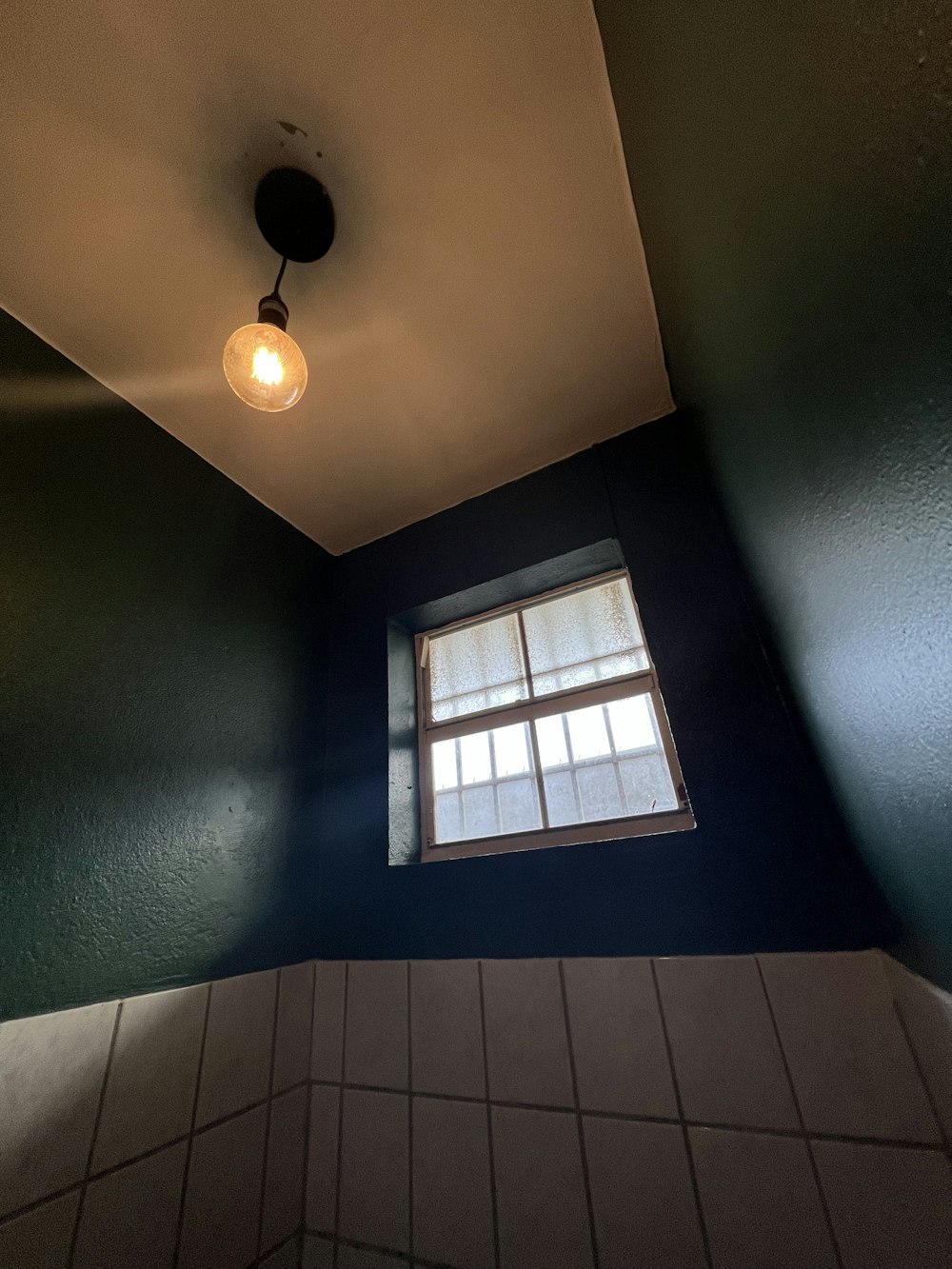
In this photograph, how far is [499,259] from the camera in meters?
1.12

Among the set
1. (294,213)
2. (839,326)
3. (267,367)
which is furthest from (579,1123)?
(294,213)

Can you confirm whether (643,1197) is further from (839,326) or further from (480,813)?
(839,326)

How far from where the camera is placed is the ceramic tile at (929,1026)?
672 millimetres

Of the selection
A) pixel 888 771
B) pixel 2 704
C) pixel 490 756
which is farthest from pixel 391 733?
pixel 888 771

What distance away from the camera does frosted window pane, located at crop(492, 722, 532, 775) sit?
144 cm

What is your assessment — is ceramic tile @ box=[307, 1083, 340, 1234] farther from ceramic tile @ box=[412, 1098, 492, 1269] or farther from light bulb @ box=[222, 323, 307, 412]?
light bulb @ box=[222, 323, 307, 412]

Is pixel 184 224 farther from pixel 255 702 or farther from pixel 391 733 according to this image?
pixel 391 733

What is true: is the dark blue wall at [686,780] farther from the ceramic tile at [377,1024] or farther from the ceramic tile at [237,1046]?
the ceramic tile at [237,1046]

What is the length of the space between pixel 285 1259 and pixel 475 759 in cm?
113

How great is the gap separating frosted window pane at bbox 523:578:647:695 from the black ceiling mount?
1.09m

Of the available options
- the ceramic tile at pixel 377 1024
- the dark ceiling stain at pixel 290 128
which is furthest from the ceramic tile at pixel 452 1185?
the dark ceiling stain at pixel 290 128

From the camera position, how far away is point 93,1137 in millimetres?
854

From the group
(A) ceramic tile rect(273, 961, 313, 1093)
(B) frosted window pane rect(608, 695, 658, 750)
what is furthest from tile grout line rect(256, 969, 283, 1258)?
(B) frosted window pane rect(608, 695, 658, 750)

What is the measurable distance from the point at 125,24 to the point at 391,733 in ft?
5.03
